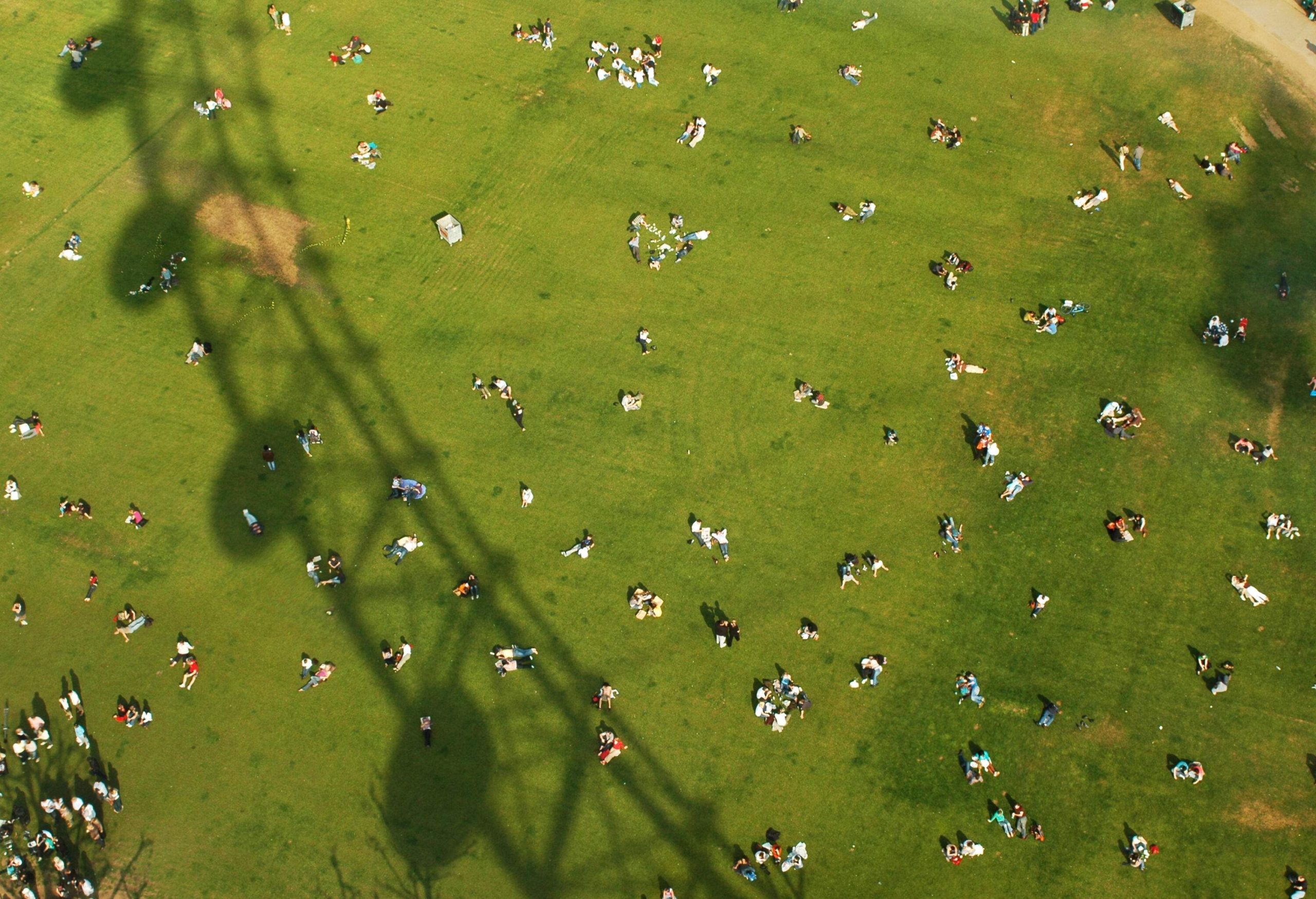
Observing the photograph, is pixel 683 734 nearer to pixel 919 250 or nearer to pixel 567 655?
pixel 567 655

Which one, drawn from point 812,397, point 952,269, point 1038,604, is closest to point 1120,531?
point 1038,604

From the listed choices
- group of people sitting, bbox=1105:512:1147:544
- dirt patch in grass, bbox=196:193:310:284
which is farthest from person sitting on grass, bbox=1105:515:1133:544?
dirt patch in grass, bbox=196:193:310:284

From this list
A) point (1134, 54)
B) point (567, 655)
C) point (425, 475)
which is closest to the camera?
point (567, 655)

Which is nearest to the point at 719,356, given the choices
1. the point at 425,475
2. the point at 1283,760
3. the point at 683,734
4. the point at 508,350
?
the point at 508,350

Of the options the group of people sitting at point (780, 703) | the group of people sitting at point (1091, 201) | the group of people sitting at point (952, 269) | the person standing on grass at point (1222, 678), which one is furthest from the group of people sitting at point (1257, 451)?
→ the group of people sitting at point (780, 703)

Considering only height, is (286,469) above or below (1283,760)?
below
